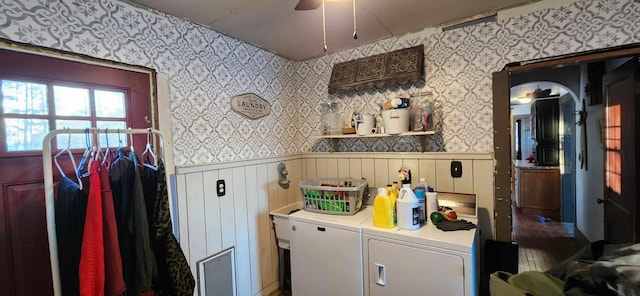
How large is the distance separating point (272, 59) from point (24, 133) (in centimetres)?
169

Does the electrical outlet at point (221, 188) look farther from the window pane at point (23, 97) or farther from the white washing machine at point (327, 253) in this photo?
the window pane at point (23, 97)

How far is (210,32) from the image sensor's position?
1950 mm

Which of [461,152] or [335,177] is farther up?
[461,152]

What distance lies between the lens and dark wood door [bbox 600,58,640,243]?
1.73 metres

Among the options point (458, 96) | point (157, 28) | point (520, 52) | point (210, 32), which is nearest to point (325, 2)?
point (210, 32)

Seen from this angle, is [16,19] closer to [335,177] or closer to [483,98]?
[335,177]

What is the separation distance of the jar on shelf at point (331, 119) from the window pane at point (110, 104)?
1.50 metres

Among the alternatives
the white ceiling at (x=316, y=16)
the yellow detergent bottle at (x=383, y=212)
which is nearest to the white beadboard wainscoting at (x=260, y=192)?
the yellow detergent bottle at (x=383, y=212)

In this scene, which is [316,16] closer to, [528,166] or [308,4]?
[308,4]

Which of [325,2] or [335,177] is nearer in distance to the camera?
[325,2]

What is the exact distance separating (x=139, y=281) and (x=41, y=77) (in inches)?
39.9

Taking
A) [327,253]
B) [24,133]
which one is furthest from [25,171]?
[327,253]

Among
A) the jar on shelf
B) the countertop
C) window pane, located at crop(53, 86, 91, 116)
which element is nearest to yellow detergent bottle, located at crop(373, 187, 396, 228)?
the jar on shelf

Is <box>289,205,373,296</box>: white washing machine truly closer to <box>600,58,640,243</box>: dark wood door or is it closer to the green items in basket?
the green items in basket
